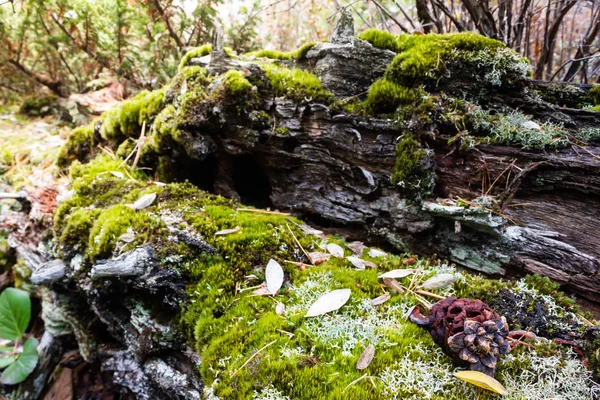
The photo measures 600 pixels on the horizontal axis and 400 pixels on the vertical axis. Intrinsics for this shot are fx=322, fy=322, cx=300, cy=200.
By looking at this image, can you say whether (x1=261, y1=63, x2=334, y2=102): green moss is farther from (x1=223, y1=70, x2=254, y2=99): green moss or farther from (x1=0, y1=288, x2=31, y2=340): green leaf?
(x1=0, y1=288, x2=31, y2=340): green leaf

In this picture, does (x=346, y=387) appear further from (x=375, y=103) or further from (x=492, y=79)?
(x=492, y=79)

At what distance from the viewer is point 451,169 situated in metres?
2.87

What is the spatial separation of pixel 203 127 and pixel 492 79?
2764mm

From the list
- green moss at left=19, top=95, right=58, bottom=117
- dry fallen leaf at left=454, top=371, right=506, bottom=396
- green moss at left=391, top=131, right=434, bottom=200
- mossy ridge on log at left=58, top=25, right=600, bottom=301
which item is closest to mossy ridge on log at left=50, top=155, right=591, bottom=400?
dry fallen leaf at left=454, top=371, right=506, bottom=396

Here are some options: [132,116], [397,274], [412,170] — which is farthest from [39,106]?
[397,274]

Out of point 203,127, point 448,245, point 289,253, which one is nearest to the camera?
point 289,253

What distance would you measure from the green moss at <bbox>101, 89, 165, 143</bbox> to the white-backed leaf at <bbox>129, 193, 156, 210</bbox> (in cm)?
143

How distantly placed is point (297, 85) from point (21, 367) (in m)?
4.43

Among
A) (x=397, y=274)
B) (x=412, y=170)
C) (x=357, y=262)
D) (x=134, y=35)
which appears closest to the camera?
(x=397, y=274)

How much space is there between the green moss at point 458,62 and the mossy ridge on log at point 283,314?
5.57ft

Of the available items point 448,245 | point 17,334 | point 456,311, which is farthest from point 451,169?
point 17,334

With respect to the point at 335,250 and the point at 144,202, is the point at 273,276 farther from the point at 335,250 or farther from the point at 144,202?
the point at 144,202

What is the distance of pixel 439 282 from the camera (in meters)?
2.07

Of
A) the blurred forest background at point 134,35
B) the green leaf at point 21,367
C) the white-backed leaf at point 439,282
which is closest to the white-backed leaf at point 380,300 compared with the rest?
the white-backed leaf at point 439,282
